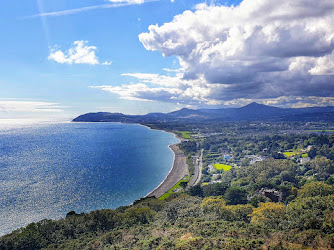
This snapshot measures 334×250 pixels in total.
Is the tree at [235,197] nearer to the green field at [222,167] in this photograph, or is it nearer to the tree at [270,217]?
the tree at [270,217]

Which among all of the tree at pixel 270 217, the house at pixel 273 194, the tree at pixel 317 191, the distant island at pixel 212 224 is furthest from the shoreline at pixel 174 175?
the tree at pixel 317 191

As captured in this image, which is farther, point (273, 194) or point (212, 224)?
point (273, 194)

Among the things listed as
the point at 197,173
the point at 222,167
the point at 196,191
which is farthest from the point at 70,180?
the point at 222,167

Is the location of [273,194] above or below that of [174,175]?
above

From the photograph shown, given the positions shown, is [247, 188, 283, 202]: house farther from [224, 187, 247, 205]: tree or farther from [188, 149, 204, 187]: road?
[188, 149, 204, 187]: road

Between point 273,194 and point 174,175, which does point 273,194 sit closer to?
point 273,194

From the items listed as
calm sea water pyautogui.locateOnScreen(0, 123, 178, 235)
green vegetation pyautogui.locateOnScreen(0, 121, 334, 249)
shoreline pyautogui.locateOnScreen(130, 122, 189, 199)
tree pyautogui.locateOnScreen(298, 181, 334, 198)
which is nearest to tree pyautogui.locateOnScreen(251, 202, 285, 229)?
green vegetation pyautogui.locateOnScreen(0, 121, 334, 249)

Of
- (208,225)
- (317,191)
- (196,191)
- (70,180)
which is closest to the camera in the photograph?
(208,225)

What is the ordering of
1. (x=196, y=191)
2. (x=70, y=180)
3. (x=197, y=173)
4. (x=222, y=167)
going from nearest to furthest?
1. (x=196, y=191)
2. (x=70, y=180)
3. (x=197, y=173)
4. (x=222, y=167)

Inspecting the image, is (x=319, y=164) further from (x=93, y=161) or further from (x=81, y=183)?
(x=93, y=161)

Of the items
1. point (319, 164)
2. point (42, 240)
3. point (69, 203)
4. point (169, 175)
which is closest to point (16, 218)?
point (69, 203)

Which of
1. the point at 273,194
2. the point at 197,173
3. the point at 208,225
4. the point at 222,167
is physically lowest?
the point at 197,173
